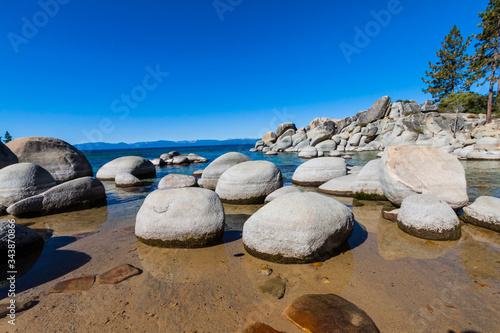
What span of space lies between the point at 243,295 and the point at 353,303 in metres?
1.30

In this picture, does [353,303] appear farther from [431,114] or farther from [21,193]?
[431,114]

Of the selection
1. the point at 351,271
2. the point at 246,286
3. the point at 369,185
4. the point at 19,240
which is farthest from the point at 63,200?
the point at 369,185

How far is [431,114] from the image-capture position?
1423 inches

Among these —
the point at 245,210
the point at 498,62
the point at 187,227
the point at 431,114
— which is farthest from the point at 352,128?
the point at 187,227

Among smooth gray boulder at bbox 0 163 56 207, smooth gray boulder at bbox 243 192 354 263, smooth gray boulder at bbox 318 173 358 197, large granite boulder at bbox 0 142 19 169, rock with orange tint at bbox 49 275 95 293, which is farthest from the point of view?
large granite boulder at bbox 0 142 19 169

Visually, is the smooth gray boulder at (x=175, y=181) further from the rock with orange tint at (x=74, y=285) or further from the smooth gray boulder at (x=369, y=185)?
the smooth gray boulder at (x=369, y=185)

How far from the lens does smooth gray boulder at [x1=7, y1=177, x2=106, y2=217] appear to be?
632 cm

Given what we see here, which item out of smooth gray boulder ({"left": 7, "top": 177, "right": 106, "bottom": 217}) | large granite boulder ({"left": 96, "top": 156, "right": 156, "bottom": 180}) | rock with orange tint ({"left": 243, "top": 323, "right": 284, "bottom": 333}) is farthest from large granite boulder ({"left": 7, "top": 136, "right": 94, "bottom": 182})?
rock with orange tint ({"left": 243, "top": 323, "right": 284, "bottom": 333})

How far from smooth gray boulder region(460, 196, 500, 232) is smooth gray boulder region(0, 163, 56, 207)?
38.7ft

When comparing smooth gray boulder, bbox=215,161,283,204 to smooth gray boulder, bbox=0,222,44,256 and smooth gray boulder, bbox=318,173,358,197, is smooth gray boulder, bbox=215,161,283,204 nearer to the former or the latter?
smooth gray boulder, bbox=318,173,358,197

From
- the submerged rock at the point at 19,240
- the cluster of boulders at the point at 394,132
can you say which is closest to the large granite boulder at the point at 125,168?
the submerged rock at the point at 19,240

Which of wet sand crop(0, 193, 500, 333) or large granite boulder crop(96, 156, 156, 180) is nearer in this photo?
wet sand crop(0, 193, 500, 333)

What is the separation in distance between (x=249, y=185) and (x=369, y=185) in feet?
12.8

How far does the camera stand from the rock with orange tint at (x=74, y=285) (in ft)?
10.0
